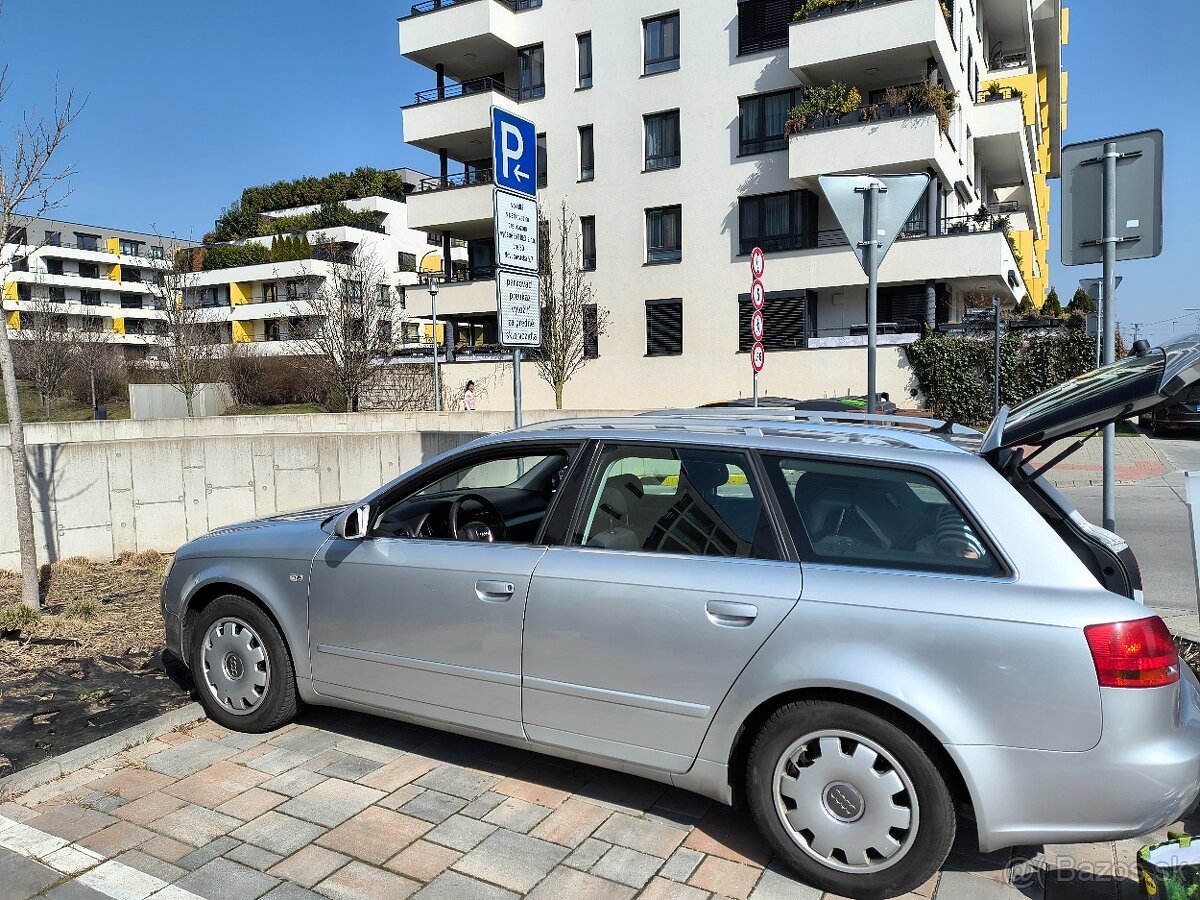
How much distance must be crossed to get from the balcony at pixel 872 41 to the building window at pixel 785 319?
6411 millimetres

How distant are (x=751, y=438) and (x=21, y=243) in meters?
7.30

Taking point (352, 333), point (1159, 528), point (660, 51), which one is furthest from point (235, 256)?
point (1159, 528)

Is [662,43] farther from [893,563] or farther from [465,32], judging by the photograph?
[893,563]

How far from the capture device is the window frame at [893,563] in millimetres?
2883

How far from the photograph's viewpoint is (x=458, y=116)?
102ft

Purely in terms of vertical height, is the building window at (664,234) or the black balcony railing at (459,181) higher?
the black balcony railing at (459,181)

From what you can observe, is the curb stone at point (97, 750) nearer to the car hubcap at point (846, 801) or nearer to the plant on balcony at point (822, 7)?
the car hubcap at point (846, 801)

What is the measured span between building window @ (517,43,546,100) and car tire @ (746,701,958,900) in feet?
102

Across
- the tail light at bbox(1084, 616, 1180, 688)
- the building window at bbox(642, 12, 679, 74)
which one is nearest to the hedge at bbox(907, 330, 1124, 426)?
the building window at bbox(642, 12, 679, 74)

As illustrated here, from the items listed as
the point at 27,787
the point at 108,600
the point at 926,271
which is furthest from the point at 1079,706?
the point at 926,271

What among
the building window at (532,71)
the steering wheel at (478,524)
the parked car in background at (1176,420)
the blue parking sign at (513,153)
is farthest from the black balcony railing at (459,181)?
the steering wheel at (478,524)

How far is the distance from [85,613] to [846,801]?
5.78 metres

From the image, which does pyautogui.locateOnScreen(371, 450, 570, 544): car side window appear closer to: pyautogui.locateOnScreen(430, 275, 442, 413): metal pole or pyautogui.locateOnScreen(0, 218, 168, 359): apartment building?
pyautogui.locateOnScreen(430, 275, 442, 413): metal pole

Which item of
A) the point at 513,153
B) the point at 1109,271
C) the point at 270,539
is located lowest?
the point at 270,539
